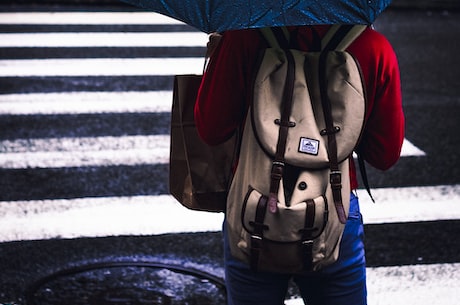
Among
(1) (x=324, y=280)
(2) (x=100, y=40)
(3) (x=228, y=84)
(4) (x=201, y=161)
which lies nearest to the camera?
(3) (x=228, y=84)

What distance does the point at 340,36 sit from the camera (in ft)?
8.10

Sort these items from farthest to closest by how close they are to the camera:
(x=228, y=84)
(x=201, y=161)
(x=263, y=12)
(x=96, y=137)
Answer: (x=96, y=137) < (x=201, y=161) < (x=228, y=84) < (x=263, y=12)

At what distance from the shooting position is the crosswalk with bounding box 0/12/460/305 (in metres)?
5.36

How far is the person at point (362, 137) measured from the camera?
2463 mm

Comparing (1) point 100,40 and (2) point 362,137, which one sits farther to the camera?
(1) point 100,40

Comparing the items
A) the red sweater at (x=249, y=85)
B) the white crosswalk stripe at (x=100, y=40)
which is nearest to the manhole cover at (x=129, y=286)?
the red sweater at (x=249, y=85)

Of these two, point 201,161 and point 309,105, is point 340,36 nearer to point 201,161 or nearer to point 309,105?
point 309,105

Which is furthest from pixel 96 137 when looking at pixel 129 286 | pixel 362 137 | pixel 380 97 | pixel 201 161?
pixel 380 97

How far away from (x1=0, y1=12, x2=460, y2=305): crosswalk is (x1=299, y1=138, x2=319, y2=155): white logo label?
2292 millimetres

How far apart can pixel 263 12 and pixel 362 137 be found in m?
0.54

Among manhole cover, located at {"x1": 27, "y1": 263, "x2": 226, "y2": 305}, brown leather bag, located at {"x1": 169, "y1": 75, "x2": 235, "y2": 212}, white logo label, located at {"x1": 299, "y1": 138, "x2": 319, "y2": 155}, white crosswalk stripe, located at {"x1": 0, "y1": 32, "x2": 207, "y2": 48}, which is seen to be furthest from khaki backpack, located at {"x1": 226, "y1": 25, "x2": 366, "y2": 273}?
white crosswalk stripe, located at {"x1": 0, "y1": 32, "x2": 207, "y2": 48}

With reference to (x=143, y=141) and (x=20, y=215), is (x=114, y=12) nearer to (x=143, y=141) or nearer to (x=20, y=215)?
(x=143, y=141)

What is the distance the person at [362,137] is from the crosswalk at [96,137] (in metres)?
1.91

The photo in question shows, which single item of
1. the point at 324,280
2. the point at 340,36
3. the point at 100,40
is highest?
the point at 340,36
